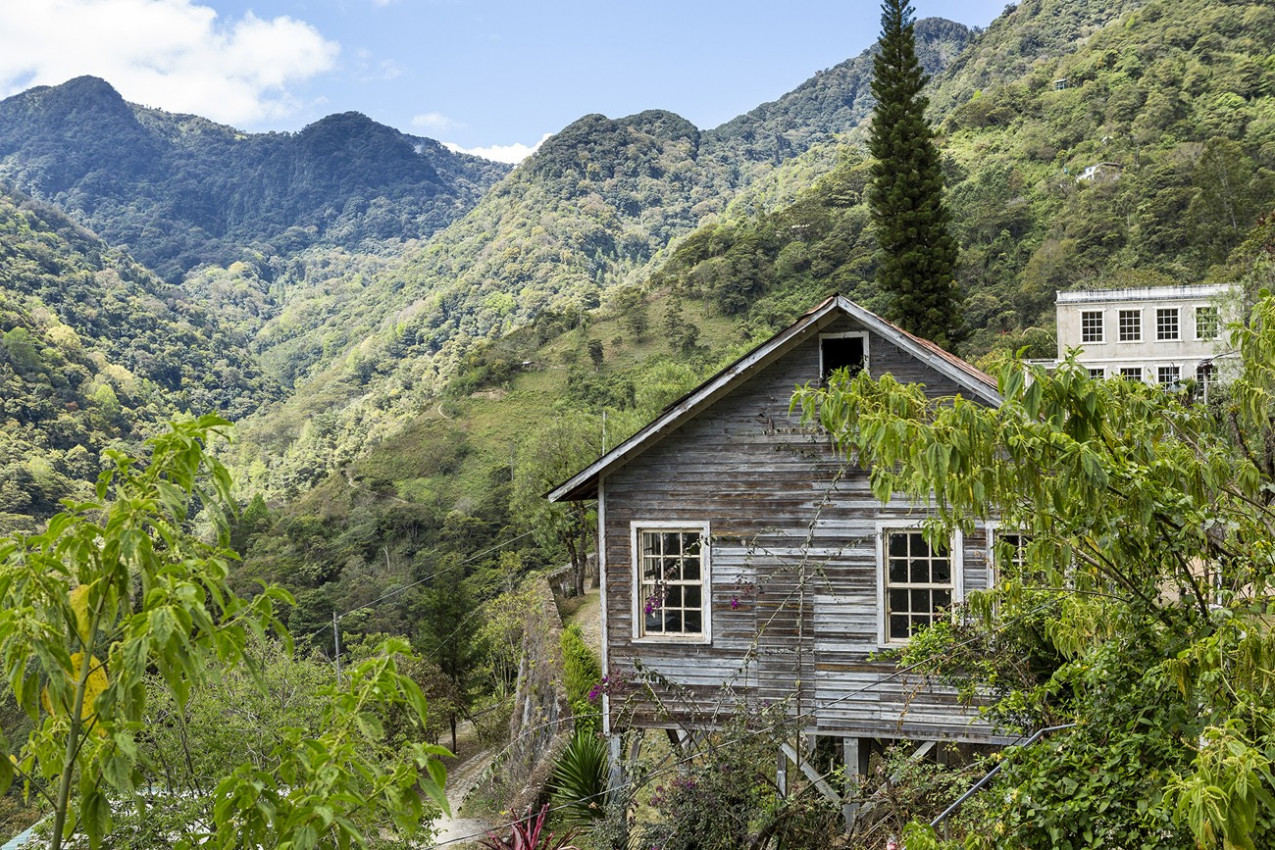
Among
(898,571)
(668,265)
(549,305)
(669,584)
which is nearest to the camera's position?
(898,571)

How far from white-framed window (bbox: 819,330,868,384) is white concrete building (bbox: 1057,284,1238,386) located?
2836cm

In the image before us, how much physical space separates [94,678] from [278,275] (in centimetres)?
18838

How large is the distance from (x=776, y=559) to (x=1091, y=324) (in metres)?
31.0

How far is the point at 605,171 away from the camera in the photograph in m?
145

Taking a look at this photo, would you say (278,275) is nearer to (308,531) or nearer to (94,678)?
(308,531)

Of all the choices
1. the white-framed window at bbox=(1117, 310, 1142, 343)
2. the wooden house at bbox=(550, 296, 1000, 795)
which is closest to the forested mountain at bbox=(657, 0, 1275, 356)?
the white-framed window at bbox=(1117, 310, 1142, 343)

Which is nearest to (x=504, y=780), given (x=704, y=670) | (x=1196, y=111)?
(x=704, y=670)

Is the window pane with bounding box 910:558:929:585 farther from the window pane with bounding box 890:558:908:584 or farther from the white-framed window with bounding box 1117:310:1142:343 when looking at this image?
the white-framed window with bounding box 1117:310:1142:343

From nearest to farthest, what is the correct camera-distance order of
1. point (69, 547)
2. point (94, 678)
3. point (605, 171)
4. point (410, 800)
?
point (69, 547)
point (94, 678)
point (410, 800)
point (605, 171)

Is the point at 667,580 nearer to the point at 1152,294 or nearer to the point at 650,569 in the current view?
the point at 650,569

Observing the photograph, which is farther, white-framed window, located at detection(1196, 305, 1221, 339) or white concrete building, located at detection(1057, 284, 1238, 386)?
white concrete building, located at detection(1057, 284, 1238, 386)

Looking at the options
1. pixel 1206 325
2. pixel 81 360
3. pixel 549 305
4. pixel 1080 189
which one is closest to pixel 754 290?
pixel 1080 189

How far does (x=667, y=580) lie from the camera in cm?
1197

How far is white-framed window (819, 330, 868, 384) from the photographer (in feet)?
37.8
